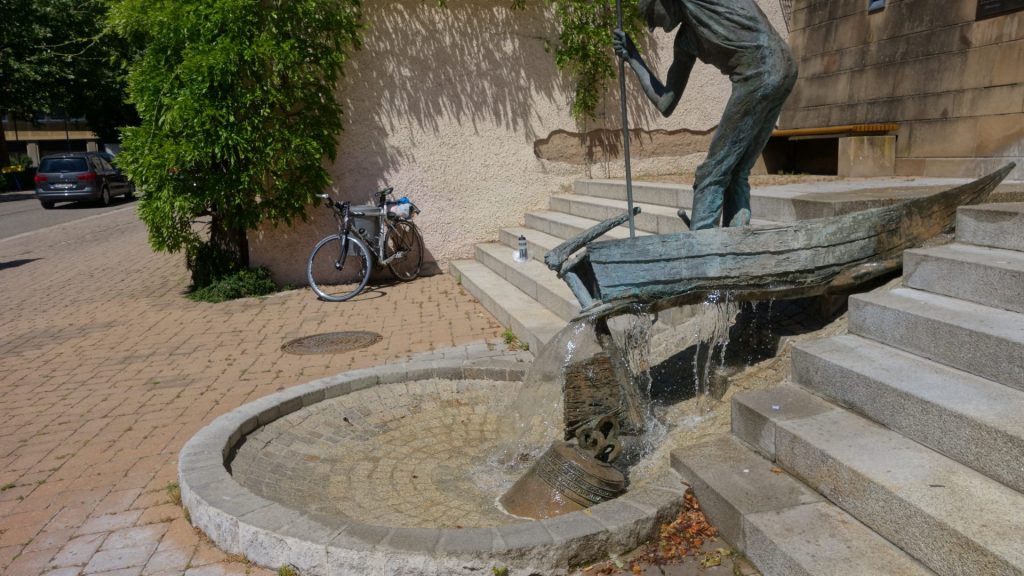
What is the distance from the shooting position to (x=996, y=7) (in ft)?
22.9

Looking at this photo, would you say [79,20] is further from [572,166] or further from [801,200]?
[801,200]

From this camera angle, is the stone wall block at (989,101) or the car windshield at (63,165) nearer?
the stone wall block at (989,101)

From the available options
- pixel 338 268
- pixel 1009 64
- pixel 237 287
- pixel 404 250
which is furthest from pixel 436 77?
pixel 1009 64

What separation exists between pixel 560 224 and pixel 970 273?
544cm

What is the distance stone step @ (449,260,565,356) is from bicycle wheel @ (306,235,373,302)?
1.22 meters

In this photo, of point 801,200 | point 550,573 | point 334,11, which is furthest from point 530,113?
point 550,573

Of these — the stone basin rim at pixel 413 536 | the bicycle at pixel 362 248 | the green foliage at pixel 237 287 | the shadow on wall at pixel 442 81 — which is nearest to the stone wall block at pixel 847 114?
the shadow on wall at pixel 442 81

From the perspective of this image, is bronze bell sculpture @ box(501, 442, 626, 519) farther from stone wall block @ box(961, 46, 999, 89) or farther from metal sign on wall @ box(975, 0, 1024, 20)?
metal sign on wall @ box(975, 0, 1024, 20)

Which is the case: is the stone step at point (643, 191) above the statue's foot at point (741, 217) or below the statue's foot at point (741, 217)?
below

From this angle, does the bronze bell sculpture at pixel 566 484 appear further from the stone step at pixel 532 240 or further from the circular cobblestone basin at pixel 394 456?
the stone step at pixel 532 240

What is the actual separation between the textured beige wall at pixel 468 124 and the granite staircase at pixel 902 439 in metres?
6.71

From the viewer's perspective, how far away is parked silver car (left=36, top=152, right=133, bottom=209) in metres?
21.8

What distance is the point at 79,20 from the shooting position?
1124 inches

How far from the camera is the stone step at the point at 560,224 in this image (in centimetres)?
800
